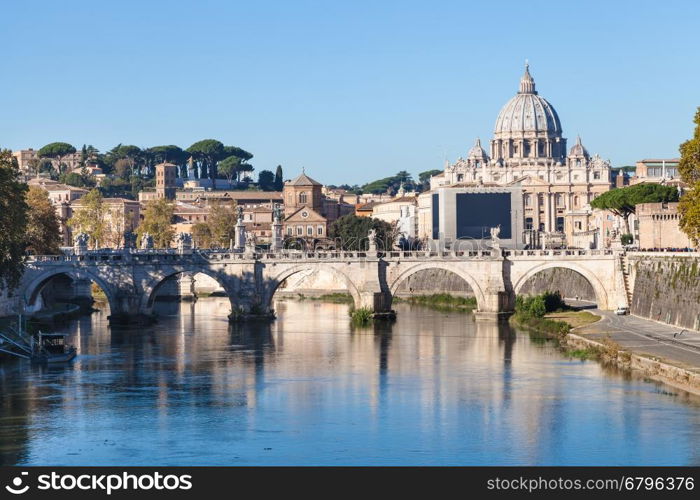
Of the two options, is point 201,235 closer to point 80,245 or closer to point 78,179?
point 80,245

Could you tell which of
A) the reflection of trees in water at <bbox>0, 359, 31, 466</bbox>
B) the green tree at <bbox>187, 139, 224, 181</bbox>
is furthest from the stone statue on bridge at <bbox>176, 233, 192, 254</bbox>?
the green tree at <bbox>187, 139, 224, 181</bbox>

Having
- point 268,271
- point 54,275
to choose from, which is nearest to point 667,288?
point 268,271

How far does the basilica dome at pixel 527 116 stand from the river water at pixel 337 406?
403 ft

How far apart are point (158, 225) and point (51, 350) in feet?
183

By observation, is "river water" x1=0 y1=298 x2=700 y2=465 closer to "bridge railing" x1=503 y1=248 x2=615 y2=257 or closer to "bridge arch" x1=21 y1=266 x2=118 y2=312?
"bridge railing" x1=503 y1=248 x2=615 y2=257

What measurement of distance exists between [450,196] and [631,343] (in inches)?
2388

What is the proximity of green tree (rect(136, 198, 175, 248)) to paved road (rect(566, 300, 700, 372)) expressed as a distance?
166ft

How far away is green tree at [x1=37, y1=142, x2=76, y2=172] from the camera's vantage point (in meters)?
183

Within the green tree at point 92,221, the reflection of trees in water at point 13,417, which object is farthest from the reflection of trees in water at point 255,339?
the green tree at point 92,221

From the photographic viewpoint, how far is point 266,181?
18888 cm

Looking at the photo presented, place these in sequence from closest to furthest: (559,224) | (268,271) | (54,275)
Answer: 1. (54,275)
2. (268,271)
3. (559,224)

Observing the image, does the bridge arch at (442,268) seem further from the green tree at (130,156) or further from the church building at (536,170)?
the green tree at (130,156)

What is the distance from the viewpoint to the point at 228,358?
57625mm
